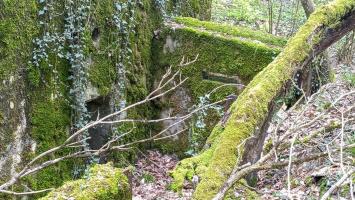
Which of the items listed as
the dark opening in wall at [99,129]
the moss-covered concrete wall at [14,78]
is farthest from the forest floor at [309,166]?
the moss-covered concrete wall at [14,78]

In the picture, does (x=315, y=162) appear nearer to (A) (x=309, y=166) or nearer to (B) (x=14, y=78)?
(A) (x=309, y=166)

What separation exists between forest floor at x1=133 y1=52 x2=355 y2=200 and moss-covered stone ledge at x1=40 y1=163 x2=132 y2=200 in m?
0.31

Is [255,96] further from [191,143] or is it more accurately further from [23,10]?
[191,143]

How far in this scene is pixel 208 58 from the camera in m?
7.79

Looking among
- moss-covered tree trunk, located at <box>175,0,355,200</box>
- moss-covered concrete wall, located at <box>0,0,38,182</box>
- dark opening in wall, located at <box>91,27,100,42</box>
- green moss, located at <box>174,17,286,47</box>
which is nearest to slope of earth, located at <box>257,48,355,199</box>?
moss-covered tree trunk, located at <box>175,0,355,200</box>

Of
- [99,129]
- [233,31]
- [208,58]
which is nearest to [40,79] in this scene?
[99,129]

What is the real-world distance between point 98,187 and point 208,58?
463 cm

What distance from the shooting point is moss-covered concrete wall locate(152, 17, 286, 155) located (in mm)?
7594

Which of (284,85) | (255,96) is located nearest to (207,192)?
(255,96)

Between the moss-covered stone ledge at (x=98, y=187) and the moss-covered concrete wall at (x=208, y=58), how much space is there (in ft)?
13.1

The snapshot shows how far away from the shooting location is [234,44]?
7637 mm

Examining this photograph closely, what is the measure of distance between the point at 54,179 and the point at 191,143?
265cm

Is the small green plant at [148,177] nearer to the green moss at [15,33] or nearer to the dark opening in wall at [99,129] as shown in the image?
the dark opening in wall at [99,129]

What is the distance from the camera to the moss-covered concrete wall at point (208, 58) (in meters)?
7.59
